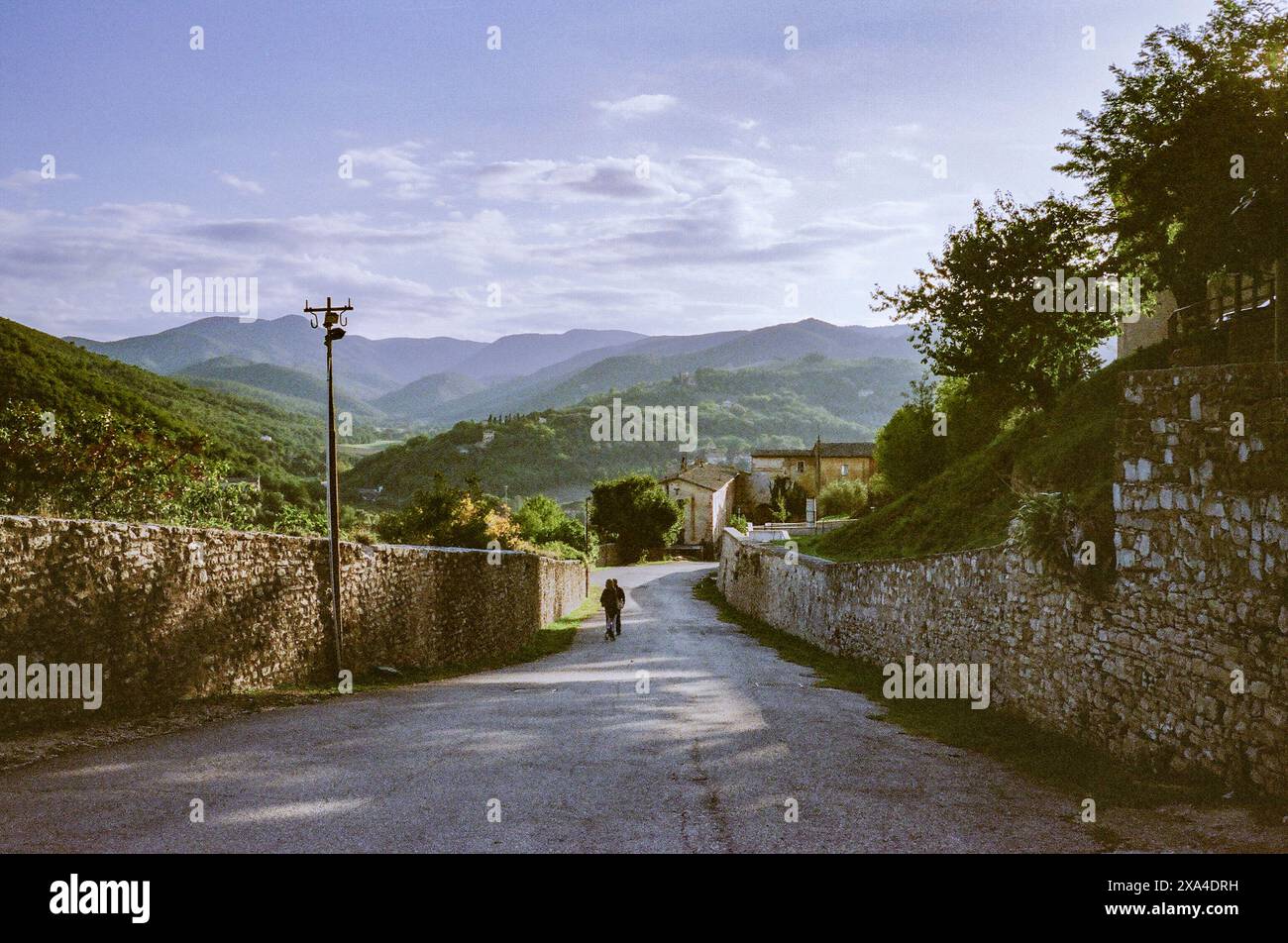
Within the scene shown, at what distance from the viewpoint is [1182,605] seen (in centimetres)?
679

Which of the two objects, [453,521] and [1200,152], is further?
[453,521]

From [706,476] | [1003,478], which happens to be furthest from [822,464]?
[1003,478]

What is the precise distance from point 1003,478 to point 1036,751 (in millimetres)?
18023

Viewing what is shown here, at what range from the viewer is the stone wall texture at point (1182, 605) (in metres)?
Answer: 5.91

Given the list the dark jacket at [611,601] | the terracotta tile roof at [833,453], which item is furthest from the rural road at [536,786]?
the terracotta tile roof at [833,453]

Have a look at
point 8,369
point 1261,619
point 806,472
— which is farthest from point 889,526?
point 806,472

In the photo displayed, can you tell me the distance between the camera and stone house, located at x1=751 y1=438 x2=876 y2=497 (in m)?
96.9

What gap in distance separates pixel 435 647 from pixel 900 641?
931 centimetres

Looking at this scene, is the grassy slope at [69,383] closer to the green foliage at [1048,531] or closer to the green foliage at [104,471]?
the green foliage at [104,471]

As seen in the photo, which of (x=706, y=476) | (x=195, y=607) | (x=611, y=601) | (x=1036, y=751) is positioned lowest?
(x=611, y=601)

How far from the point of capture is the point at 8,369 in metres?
22.6

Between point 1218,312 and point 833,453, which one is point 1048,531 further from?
point 833,453

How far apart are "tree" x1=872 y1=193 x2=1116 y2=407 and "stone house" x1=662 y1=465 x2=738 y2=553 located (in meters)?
57.7

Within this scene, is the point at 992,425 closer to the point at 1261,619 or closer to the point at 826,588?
the point at 826,588
